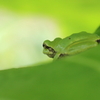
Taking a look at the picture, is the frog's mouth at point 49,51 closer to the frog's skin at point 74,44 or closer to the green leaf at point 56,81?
the frog's skin at point 74,44

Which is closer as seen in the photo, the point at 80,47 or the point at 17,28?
the point at 80,47

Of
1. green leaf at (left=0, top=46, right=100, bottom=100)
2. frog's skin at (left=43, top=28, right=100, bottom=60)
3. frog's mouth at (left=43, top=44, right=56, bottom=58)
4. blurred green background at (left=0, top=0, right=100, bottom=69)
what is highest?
blurred green background at (left=0, top=0, right=100, bottom=69)

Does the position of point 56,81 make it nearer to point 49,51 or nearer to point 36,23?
point 49,51

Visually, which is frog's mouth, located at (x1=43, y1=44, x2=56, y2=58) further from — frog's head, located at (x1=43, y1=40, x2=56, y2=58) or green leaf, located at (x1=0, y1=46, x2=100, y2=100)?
green leaf, located at (x1=0, y1=46, x2=100, y2=100)

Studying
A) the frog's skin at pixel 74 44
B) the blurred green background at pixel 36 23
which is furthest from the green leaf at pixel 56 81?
the blurred green background at pixel 36 23

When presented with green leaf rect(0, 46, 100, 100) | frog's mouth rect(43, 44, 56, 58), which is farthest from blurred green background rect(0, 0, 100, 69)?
green leaf rect(0, 46, 100, 100)

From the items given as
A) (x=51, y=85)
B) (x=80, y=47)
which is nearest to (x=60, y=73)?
(x=51, y=85)

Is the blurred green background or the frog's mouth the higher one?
the blurred green background

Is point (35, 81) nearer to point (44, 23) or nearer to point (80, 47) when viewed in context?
point (80, 47)
